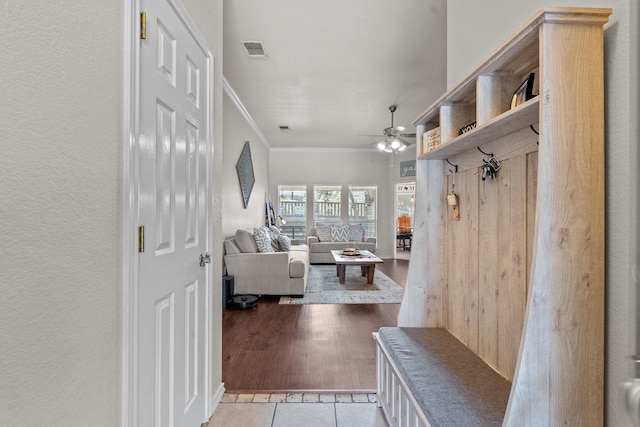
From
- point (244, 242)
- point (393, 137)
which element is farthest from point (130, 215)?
point (393, 137)

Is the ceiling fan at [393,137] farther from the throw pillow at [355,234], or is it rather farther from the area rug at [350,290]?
the throw pillow at [355,234]

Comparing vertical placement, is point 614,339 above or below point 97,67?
below

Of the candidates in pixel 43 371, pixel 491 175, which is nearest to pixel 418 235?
pixel 491 175

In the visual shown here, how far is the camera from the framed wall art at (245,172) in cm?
541

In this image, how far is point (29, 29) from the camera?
2.52ft

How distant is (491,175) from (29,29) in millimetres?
1706

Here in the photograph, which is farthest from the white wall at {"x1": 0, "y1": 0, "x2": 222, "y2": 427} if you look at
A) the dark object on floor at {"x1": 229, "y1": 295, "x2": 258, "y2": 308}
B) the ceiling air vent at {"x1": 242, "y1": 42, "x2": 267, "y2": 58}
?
the dark object on floor at {"x1": 229, "y1": 295, "x2": 258, "y2": 308}

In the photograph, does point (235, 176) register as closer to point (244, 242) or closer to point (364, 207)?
point (244, 242)

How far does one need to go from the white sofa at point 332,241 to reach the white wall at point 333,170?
0.95 m

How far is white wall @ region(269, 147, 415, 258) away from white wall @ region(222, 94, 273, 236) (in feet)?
5.27

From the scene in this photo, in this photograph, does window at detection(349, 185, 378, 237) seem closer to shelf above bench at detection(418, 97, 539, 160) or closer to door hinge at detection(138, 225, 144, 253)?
shelf above bench at detection(418, 97, 539, 160)

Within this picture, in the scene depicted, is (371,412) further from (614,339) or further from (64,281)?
(64,281)

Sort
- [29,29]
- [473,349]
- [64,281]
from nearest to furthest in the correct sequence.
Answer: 1. [29,29]
2. [64,281]
3. [473,349]

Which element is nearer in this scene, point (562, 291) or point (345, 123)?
point (562, 291)
